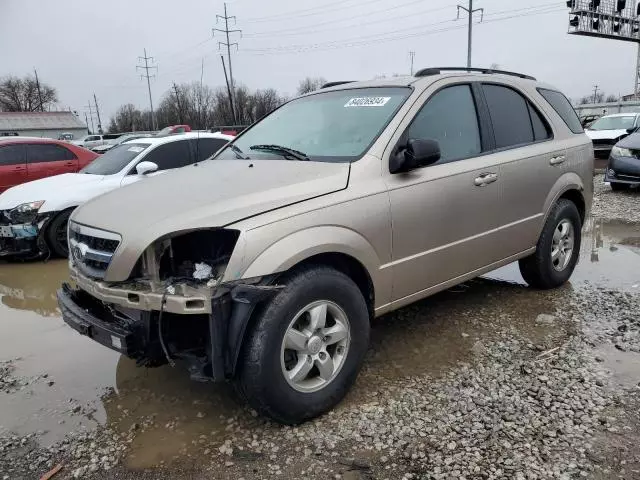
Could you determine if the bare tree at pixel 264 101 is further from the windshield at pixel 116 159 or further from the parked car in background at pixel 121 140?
the windshield at pixel 116 159

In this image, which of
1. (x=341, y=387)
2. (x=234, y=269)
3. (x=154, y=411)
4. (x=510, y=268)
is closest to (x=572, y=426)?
(x=341, y=387)

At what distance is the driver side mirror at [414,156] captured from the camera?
10.7 feet

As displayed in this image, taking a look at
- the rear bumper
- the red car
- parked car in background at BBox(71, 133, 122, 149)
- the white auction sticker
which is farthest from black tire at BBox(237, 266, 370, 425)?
parked car in background at BBox(71, 133, 122, 149)

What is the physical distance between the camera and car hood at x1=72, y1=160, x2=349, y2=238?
2717 mm

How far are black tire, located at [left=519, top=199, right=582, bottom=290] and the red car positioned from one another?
843 cm

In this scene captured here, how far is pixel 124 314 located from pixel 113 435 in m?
→ 0.68

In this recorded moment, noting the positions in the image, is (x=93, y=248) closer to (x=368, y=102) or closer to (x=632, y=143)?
(x=368, y=102)

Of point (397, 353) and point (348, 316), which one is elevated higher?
point (348, 316)

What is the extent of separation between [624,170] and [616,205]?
134 cm

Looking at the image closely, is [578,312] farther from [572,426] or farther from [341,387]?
[341,387]

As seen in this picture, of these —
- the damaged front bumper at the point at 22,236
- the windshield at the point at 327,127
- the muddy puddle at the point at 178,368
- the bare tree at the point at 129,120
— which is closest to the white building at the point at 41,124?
the bare tree at the point at 129,120

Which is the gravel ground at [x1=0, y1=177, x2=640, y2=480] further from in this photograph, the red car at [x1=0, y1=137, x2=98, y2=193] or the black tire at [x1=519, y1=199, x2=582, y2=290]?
the red car at [x1=0, y1=137, x2=98, y2=193]

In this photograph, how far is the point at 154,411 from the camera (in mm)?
3221

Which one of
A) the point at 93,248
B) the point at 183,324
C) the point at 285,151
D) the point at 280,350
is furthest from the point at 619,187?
the point at 93,248
